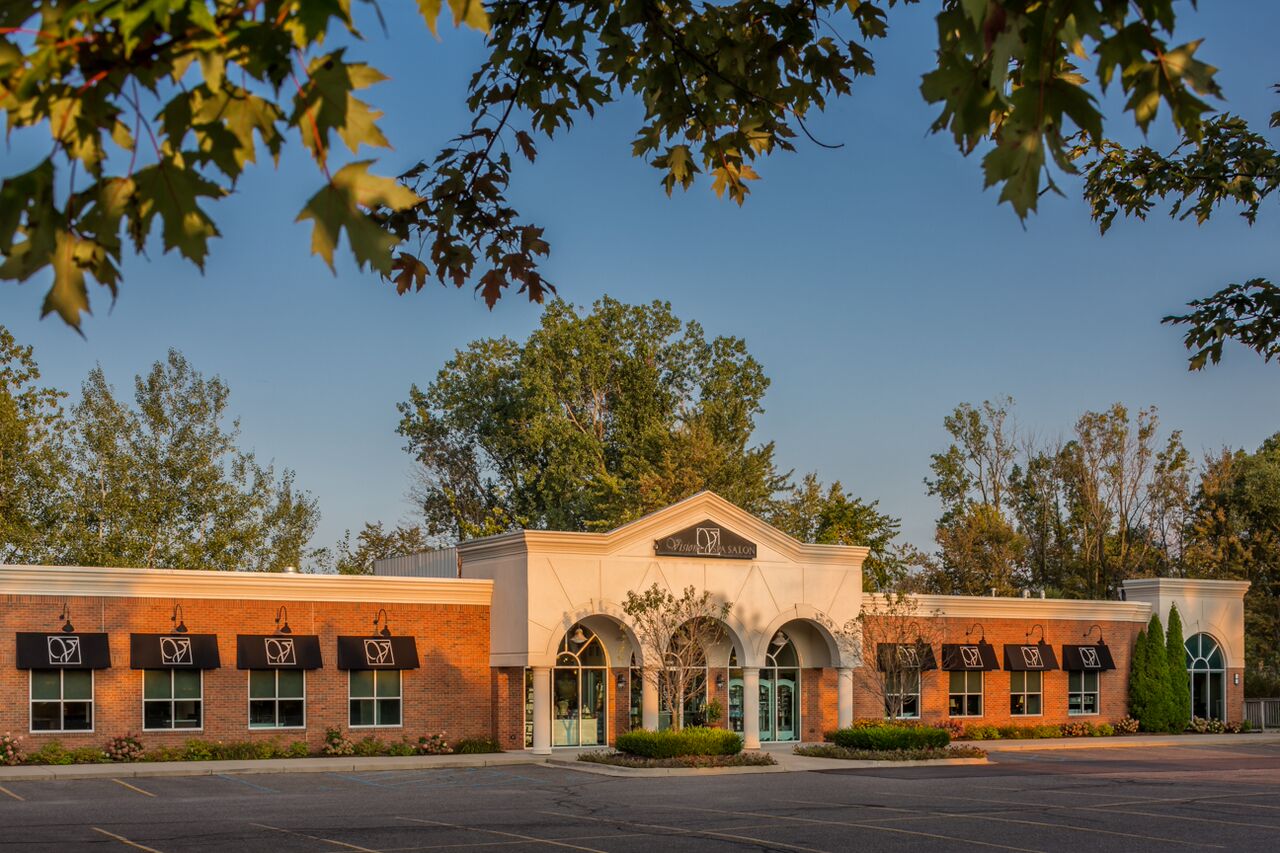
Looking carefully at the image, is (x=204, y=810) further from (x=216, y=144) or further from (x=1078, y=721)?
(x=1078, y=721)

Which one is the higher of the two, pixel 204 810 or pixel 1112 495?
pixel 1112 495

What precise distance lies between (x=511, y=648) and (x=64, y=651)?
1019 centimetres

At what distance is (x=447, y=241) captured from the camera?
809 cm

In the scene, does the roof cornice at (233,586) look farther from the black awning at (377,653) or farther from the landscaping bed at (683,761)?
the landscaping bed at (683,761)

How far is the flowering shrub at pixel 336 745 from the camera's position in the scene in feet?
106

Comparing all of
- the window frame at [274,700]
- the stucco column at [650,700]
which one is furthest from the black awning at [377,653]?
the stucco column at [650,700]

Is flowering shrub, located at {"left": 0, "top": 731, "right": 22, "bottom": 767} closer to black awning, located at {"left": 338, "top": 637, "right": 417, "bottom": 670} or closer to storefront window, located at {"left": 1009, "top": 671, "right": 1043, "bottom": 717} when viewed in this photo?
black awning, located at {"left": 338, "top": 637, "right": 417, "bottom": 670}

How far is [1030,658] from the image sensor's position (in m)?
42.3

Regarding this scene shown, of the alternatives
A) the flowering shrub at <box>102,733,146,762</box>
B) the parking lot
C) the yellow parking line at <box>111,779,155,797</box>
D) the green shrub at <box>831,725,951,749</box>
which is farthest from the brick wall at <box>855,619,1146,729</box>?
the yellow parking line at <box>111,779,155,797</box>

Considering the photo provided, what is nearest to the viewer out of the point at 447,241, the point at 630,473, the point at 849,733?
the point at 447,241

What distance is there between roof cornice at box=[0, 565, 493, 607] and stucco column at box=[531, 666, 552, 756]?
8.04 ft

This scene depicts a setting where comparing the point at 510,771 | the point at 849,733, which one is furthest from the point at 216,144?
the point at 849,733

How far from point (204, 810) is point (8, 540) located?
27988mm

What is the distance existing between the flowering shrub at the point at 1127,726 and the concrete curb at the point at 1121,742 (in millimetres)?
612
